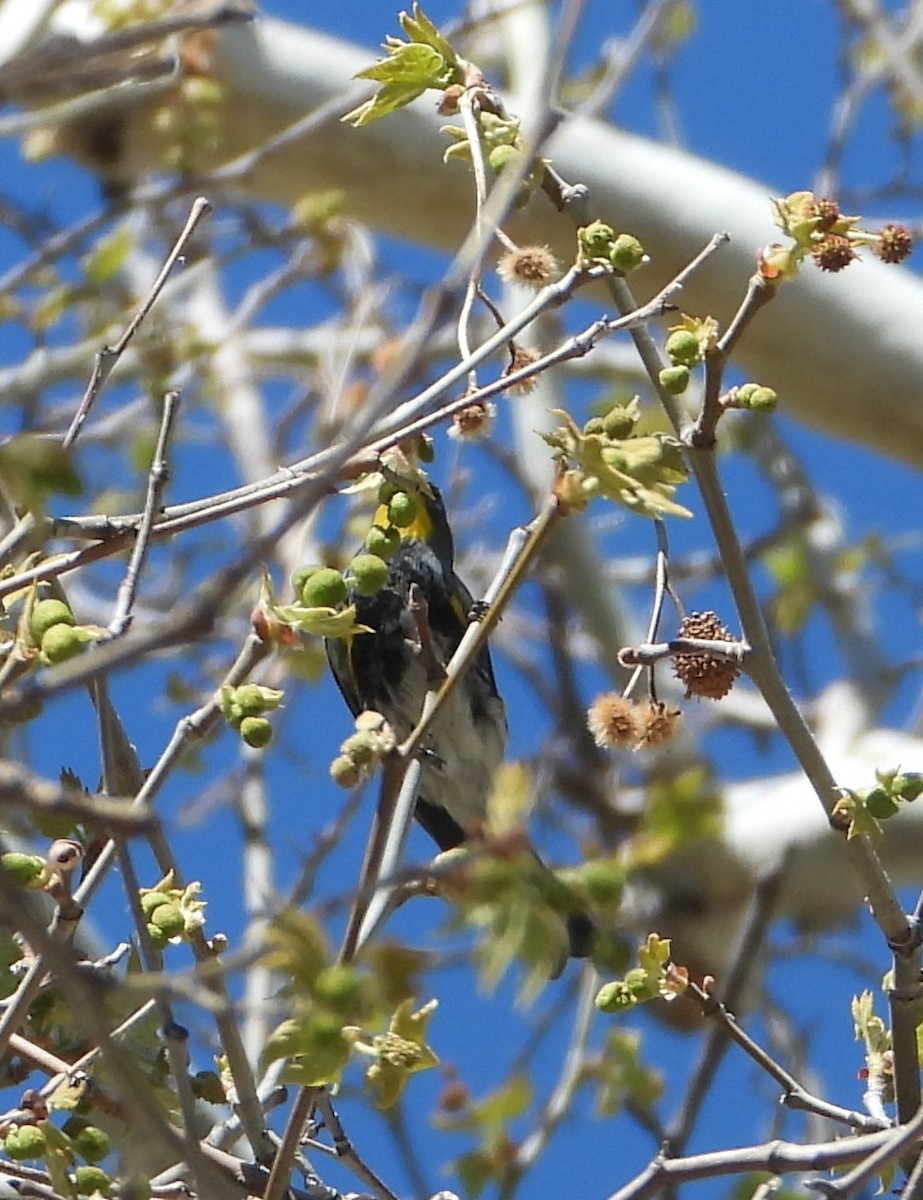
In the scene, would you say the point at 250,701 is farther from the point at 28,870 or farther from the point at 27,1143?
the point at 27,1143

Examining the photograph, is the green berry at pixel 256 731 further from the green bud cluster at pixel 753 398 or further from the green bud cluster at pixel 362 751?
the green bud cluster at pixel 753 398

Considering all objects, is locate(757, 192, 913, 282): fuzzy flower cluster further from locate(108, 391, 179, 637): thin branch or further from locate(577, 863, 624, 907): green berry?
locate(577, 863, 624, 907): green berry

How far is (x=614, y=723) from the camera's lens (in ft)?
5.65

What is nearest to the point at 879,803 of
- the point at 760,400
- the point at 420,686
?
the point at 760,400

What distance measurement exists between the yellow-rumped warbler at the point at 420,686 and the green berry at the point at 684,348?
177cm

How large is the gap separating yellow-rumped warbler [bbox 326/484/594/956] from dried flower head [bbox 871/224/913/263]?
164 centimetres

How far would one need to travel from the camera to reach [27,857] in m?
1.49

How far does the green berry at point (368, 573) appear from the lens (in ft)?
5.56

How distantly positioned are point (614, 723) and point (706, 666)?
0.37 ft

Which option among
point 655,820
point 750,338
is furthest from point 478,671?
point 655,820

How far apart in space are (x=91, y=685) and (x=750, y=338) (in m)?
2.94

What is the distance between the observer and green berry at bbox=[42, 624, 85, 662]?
151 cm

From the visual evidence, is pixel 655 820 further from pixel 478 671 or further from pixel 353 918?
pixel 478 671

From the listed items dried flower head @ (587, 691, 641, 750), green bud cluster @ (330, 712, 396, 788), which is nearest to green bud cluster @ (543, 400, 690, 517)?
green bud cluster @ (330, 712, 396, 788)
